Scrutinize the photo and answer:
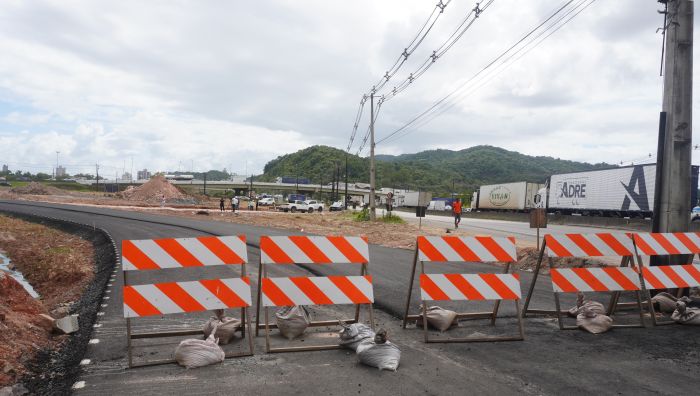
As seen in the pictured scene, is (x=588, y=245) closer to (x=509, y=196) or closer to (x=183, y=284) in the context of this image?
(x=183, y=284)

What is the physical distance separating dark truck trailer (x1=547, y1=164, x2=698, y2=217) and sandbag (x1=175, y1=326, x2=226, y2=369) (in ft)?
97.4

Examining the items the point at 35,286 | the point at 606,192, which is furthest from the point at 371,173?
the point at 35,286

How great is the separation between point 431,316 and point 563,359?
181 centimetres

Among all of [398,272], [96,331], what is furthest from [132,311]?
[398,272]

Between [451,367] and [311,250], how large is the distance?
2.28 metres

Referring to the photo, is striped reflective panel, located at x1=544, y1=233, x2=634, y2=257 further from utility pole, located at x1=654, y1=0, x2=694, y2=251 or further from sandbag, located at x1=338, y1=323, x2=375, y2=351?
sandbag, located at x1=338, y1=323, x2=375, y2=351

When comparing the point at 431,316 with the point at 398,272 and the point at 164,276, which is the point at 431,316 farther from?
the point at 164,276

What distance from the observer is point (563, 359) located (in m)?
5.62

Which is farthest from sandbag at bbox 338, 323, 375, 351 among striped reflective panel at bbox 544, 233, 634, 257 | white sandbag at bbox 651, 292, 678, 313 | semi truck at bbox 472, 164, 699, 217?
semi truck at bbox 472, 164, 699, 217

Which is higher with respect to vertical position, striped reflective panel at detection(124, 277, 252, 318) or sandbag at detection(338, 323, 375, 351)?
striped reflective panel at detection(124, 277, 252, 318)

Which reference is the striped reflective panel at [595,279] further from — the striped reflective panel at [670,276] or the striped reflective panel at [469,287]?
the striped reflective panel at [469,287]

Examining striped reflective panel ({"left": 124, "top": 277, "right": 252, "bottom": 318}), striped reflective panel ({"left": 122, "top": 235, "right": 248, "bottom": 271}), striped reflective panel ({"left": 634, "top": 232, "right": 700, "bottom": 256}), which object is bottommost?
striped reflective panel ({"left": 124, "top": 277, "right": 252, "bottom": 318})

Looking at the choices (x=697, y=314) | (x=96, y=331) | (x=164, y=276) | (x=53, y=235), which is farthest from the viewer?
(x=53, y=235)

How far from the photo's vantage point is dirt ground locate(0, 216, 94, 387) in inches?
219
